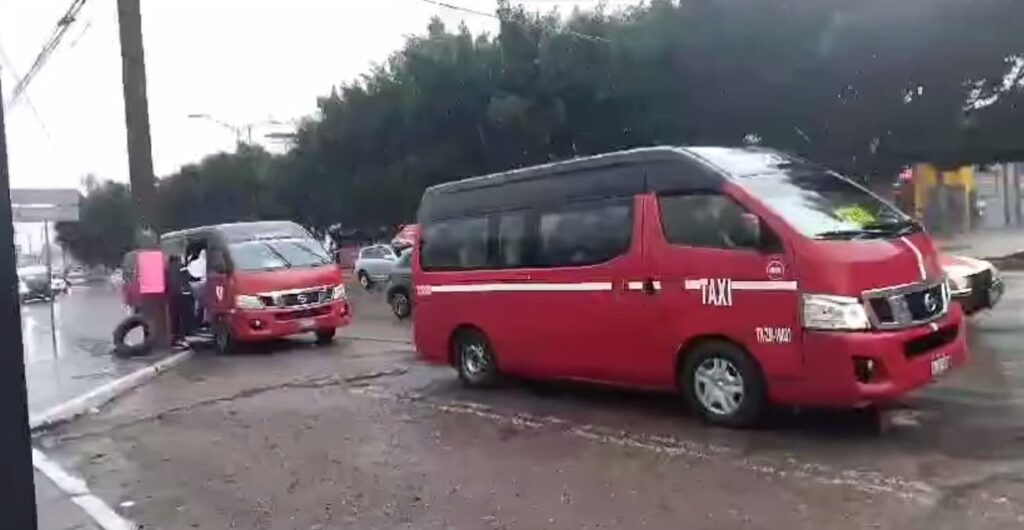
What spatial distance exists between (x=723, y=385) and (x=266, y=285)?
921 centimetres

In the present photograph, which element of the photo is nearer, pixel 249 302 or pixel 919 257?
pixel 919 257

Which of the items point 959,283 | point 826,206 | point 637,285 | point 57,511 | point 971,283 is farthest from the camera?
point 971,283

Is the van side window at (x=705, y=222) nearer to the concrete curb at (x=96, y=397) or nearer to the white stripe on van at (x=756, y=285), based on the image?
the white stripe on van at (x=756, y=285)

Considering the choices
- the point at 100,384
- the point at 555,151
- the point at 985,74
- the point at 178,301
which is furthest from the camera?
the point at 555,151

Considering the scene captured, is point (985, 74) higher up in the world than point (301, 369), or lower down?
higher up

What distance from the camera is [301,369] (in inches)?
511

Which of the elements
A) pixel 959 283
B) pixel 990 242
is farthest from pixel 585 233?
pixel 990 242

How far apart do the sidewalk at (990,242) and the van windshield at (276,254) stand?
15.0 m

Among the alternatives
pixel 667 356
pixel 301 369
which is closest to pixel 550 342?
pixel 667 356

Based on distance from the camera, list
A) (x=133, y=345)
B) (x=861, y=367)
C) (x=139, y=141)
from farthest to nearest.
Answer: (x=133, y=345) → (x=139, y=141) → (x=861, y=367)

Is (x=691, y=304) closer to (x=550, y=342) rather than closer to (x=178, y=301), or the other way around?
(x=550, y=342)

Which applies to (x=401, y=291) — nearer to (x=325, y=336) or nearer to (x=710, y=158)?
(x=325, y=336)

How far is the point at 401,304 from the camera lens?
20234 millimetres

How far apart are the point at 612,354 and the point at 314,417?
2940 mm
